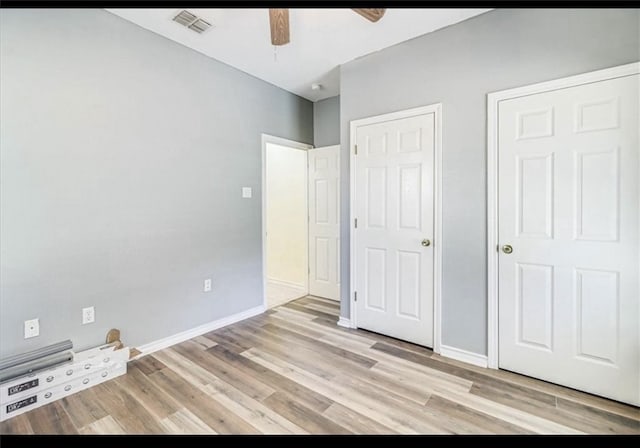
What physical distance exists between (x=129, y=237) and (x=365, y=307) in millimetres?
2158

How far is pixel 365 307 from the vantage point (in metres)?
2.99

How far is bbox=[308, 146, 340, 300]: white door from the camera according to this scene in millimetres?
3930

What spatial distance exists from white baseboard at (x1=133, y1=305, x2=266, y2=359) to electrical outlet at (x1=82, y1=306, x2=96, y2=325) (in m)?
0.44

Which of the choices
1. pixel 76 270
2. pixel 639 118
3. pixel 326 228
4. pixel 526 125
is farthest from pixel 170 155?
pixel 639 118

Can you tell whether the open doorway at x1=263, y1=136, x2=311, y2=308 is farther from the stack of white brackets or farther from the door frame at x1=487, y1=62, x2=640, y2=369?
the door frame at x1=487, y1=62, x2=640, y2=369

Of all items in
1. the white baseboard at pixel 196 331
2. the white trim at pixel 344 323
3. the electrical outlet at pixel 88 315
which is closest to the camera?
the electrical outlet at pixel 88 315

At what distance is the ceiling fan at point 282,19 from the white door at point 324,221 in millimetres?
1930

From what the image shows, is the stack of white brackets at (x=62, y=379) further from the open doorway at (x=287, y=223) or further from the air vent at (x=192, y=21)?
the air vent at (x=192, y=21)

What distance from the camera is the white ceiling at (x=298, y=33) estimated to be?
7.49 ft

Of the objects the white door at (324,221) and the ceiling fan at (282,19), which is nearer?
the ceiling fan at (282,19)

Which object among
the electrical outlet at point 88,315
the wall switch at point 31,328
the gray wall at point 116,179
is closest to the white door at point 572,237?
the gray wall at point 116,179

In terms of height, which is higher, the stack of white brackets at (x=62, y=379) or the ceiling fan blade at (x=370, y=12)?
the ceiling fan blade at (x=370, y=12)
